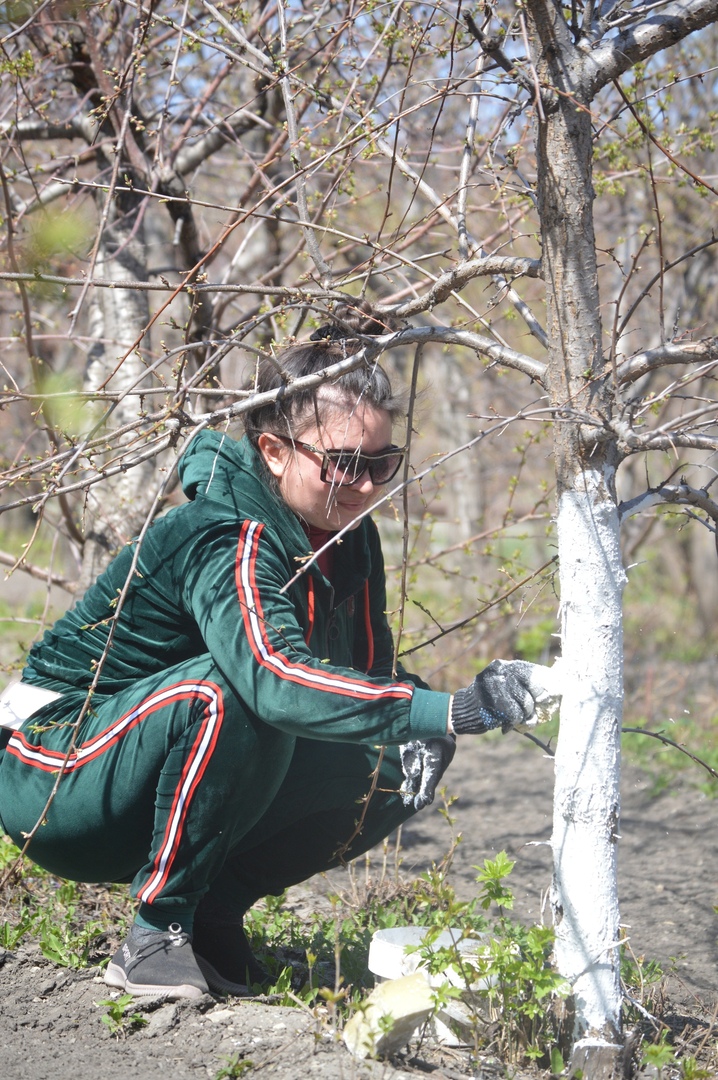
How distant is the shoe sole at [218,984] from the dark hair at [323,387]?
119 cm

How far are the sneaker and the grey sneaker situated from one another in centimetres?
22

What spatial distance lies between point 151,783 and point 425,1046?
77 centimetres

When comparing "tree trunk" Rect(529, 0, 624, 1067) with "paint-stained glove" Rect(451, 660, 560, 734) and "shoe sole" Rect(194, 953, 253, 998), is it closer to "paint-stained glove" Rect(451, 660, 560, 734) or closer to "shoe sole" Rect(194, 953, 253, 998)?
A: "paint-stained glove" Rect(451, 660, 560, 734)

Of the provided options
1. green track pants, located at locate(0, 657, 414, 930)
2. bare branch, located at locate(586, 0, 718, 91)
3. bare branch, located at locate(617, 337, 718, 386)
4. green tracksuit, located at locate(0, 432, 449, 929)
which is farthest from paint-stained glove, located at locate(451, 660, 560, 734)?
bare branch, located at locate(586, 0, 718, 91)

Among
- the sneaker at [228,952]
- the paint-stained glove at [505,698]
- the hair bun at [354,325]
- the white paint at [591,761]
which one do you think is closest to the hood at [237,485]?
the hair bun at [354,325]

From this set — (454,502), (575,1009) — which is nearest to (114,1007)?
(575,1009)

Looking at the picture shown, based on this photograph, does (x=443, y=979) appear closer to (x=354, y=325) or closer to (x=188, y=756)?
(x=188, y=756)

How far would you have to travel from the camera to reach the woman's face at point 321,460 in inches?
84.9

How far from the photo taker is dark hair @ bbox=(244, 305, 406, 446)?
2.13 metres

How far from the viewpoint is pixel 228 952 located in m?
2.38

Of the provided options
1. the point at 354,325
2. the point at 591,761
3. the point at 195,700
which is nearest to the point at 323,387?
the point at 354,325

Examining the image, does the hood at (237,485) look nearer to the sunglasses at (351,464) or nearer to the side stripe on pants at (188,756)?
the sunglasses at (351,464)

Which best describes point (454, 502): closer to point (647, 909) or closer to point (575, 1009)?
point (647, 909)

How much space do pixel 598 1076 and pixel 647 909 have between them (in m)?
1.29
